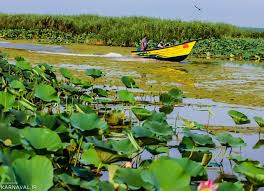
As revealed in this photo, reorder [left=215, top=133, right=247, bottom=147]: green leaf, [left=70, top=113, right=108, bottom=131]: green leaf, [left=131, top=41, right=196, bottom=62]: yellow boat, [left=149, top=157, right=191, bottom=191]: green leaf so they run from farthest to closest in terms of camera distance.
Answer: [left=131, top=41, right=196, bottom=62]: yellow boat, [left=215, top=133, right=247, bottom=147]: green leaf, [left=70, top=113, right=108, bottom=131]: green leaf, [left=149, top=157, right=191, bottom=191]: green leaf

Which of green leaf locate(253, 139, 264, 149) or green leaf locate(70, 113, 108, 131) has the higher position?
green leaf locate(70, 113, 108, 131)

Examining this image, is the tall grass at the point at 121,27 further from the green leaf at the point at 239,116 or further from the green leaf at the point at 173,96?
the green leaf at the point at 239,116

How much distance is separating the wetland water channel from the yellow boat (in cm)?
19

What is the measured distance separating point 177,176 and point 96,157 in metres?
0.73

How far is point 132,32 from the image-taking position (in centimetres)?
2045

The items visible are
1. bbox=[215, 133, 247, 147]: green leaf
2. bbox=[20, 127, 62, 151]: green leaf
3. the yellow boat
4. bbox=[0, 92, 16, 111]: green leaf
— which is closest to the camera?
bbox=[20, 127, 62, 151]: green leaf

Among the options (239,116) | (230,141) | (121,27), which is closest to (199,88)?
(239,116)

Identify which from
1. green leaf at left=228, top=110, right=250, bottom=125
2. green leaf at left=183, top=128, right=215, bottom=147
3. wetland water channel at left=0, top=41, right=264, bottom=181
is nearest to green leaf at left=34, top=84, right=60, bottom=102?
wetland water channel at left=0, top=41, right=264, bottom=181

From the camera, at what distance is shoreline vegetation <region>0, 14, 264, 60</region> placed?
18.1 metres

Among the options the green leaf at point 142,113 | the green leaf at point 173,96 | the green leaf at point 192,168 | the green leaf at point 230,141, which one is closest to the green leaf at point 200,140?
the green leaf at point 230,141

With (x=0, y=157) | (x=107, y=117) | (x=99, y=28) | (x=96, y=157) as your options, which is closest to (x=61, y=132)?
(x=96, y=157)

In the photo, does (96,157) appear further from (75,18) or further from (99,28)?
(75,18)

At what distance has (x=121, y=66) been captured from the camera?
38.1ft

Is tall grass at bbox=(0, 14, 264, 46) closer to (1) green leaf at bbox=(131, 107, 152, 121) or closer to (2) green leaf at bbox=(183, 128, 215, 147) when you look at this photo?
(1) green leaf at bbox=(131, 107, 152, 121)
